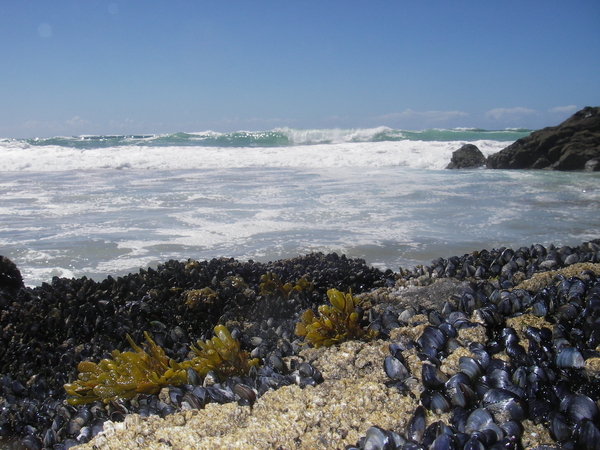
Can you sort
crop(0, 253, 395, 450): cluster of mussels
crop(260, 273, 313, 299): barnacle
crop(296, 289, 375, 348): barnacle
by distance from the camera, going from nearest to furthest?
crop(0, 253, 395, 450): cluster of mussels
crop(296, 289, 375, 348): barnacle
crop(260, 273, 313, 299): barnacle

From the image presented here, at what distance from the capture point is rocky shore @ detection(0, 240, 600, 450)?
171cm

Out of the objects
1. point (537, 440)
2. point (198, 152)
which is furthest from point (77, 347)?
point (198, 152)

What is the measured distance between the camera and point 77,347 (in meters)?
2.81

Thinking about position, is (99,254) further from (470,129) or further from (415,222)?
(470,129)

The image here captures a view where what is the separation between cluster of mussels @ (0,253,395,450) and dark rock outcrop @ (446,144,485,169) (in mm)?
12744

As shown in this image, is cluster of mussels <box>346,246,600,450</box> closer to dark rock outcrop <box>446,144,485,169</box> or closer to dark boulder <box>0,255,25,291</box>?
dark boulder <box>0,255,25,291</box>

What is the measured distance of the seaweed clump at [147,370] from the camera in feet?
7.27

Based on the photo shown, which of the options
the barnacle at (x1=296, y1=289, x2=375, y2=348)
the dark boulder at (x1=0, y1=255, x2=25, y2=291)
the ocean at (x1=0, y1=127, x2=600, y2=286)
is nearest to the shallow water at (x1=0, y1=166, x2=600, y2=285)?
the ocean at (x1=0, y1=127, x2=600, y2=286)

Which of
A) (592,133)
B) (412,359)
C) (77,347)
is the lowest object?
(77,347)

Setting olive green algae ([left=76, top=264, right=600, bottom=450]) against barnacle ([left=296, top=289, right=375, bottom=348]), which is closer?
olive green algae ([left=76, top=264, right=600, bottom=450])

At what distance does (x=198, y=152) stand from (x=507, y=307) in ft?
69.6

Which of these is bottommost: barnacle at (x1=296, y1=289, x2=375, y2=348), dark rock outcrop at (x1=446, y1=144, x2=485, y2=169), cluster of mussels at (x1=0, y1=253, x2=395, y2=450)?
cluster of mussels at (x1=0, y1=253, x2=395, y2=450)

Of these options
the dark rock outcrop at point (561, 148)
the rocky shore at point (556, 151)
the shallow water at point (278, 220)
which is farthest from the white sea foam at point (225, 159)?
the shallow water at point (278, 220)

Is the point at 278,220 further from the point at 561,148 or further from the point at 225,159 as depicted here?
the point at 225,159
